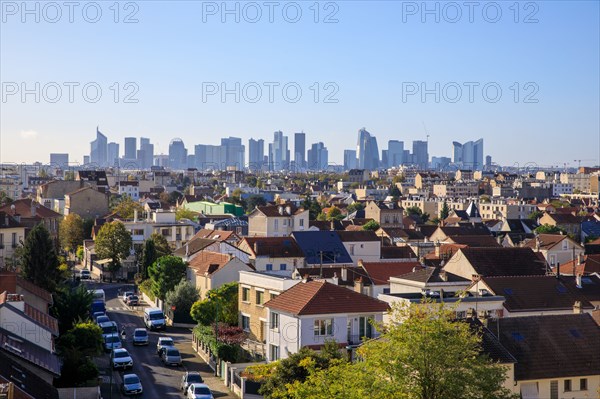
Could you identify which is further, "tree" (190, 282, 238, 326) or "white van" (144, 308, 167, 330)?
"white van" (144, 308, 167, 330)

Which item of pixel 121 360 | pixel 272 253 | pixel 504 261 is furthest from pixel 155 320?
pixel 504 261

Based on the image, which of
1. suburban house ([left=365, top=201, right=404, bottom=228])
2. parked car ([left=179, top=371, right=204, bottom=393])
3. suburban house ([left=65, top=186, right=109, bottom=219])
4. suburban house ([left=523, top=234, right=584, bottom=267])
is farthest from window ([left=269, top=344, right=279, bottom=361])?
suburban house ([left=365, top=201, right=404, bottom=228])

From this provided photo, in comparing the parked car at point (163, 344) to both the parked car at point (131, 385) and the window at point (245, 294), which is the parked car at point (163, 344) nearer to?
the window at point (245, 294)

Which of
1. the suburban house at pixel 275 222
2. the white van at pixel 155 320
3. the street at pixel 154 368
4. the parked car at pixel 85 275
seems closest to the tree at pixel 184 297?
the white van at pixel 155 320

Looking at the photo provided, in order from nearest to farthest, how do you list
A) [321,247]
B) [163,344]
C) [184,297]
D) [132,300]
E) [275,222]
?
[163,344] < [184,297] < [132,300] < [321,247] < [275,222]

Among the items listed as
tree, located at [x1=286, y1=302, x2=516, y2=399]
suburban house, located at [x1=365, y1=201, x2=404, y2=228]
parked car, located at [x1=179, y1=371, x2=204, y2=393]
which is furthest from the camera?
suburban house, located at [x1=365, y1=201, x2=404, y2=228]

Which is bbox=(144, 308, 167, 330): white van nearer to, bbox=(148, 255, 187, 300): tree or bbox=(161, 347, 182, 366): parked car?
bbox=(148, 255, 187, 300): tree

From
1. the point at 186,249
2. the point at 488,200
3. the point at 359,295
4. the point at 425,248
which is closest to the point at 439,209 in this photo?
the point at 488,200

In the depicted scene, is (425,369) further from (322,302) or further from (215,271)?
(215,271)
